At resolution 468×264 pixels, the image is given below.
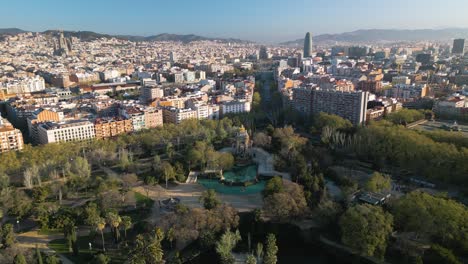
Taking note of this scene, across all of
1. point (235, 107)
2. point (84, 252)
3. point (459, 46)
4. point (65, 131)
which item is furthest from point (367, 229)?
point (459, 46)

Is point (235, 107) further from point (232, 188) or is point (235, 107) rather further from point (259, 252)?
point (259, 252)

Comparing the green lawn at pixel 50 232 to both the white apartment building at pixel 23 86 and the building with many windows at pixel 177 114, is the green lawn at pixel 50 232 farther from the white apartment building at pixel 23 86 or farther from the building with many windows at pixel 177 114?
the white apartment building at pixel 23 86

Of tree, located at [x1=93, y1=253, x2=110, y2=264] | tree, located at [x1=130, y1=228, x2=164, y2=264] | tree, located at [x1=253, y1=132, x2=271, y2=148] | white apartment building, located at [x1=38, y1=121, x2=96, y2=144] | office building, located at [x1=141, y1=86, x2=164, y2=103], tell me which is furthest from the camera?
office building, located at [x1=141, y1=86, x2=164, y2=103]

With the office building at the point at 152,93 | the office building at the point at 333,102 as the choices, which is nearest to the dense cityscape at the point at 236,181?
the office building at the point at 333,102

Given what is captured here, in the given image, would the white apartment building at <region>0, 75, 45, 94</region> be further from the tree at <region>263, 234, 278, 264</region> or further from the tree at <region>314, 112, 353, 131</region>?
the tree at <region>263, 234, 278, 264</region>

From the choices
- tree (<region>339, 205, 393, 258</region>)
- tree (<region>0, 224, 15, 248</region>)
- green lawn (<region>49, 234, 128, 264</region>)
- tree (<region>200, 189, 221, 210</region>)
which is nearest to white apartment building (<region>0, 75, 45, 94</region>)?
tree (<region>0, 224, 15, 248</region>)

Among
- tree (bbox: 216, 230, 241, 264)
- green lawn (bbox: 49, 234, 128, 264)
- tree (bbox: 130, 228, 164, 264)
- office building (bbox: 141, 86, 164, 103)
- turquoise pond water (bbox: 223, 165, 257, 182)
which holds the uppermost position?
office building (bbox: 141, 86, 164, 103)

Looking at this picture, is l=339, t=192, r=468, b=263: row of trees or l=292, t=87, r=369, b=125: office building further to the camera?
l=292, t=87, r=369, b=125: office building
